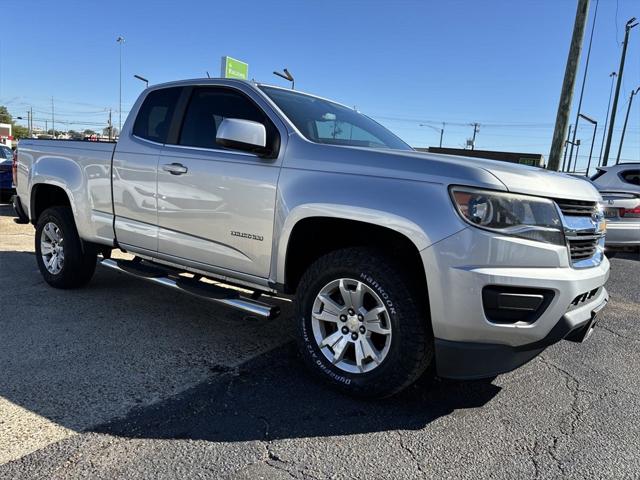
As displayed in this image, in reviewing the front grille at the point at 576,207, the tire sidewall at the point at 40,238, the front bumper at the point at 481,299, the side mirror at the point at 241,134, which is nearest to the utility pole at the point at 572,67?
the front grille at the point at 576,207

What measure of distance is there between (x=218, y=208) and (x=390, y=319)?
59.9 inches

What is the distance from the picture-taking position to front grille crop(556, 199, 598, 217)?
2.83 meters

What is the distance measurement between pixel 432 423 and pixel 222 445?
1175mm

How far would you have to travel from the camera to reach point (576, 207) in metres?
2.93

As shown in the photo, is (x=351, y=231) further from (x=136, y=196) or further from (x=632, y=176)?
(x=632, y=176)

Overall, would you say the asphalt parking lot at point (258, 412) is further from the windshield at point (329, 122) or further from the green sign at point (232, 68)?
the green sign at point (232, 68)

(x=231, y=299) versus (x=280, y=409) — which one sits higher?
(x=231, y=299)

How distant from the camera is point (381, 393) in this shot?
3.00 metres

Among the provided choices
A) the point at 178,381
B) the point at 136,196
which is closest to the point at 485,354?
the point at 178,381

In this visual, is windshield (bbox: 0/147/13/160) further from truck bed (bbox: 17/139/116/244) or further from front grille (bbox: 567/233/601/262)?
front grille (bbox: 567/233/601/262)

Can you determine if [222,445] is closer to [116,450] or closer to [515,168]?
[116,450]

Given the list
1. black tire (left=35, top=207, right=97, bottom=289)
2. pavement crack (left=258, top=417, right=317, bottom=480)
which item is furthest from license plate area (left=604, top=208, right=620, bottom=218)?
black tire (left=35, top=207, right=97, bottom=289)

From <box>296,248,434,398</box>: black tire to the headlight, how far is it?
55 cm

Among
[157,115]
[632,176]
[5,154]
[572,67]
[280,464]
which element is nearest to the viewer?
[280,464]
